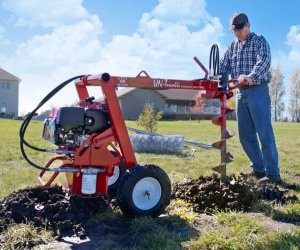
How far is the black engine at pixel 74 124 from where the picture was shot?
4.11 meters

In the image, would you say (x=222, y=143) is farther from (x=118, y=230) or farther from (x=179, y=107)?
(x=179, y=107)

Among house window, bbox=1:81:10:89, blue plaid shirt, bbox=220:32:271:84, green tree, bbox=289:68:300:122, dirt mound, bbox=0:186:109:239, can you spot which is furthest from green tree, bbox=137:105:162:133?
green tree, bbox=289:68:300:122

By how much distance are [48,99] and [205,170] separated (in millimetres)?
4017

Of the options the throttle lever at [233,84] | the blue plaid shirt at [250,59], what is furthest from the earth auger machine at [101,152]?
the blue plaid shirt at [250,59]

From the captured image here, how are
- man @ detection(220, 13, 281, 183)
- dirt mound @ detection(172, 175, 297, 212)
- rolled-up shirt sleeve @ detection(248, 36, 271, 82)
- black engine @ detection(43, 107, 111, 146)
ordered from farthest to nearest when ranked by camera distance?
man @ detection(220, 13, 281, 183)
rolled-up shirt sleeve @ detection(248, 36, 271, 82)
dirt mound @ detection(172, 175, 297, 212)
black engine @ detection(43, 107, 111, 146)

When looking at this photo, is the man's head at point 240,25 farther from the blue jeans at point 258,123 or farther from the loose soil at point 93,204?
the loose soil at point 93,204

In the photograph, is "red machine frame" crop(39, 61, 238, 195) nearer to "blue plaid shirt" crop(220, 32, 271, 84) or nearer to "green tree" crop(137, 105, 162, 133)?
"blue plaid shirt" crop(220, 32, 271, 84)

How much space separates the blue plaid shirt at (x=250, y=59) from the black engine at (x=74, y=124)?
2090mm

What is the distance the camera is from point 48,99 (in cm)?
441

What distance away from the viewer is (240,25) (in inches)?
234

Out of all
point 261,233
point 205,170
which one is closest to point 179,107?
point 205,170

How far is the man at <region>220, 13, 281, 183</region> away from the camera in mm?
5930

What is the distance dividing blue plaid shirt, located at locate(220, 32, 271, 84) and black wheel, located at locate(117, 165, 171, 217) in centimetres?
190

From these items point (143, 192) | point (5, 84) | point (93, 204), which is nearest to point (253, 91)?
point (143, 192)
